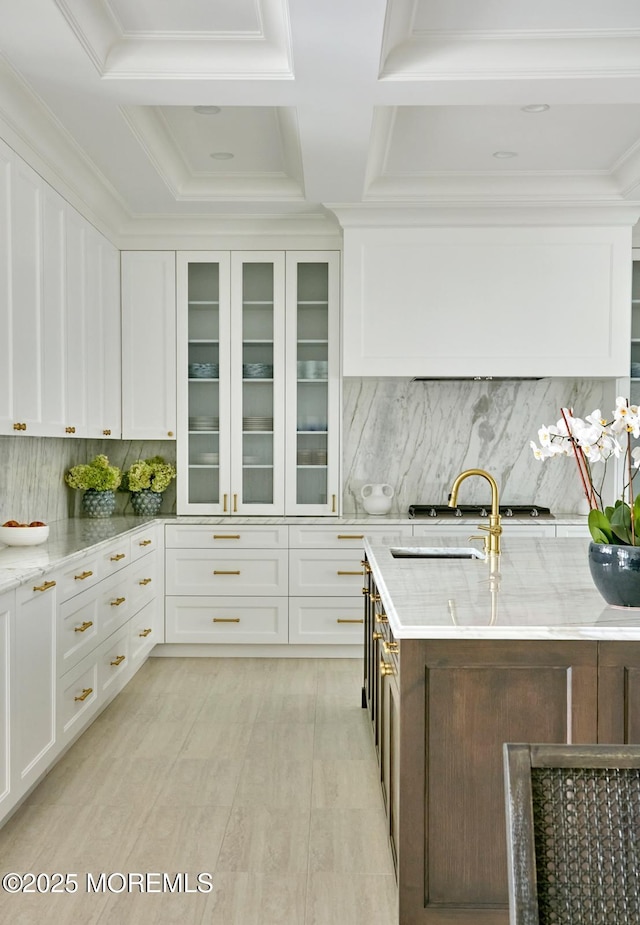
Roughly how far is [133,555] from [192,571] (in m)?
0.65

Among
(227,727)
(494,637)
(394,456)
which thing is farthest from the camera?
(394,456)

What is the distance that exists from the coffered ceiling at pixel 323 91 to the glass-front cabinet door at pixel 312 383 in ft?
2.16

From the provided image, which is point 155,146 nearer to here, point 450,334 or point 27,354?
point 27,354

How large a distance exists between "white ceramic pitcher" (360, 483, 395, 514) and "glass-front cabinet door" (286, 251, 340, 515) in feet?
0.68

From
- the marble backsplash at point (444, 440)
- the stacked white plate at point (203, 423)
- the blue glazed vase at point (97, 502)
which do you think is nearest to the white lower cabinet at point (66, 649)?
the blue glazed vase at point (97, 502)

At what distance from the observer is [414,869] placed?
2.00 meters

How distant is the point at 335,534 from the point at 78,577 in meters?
1.82

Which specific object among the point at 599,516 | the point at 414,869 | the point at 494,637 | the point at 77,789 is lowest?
the point at 77,789

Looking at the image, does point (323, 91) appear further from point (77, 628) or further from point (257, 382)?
point (77, 628)

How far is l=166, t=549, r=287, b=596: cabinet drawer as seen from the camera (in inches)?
189

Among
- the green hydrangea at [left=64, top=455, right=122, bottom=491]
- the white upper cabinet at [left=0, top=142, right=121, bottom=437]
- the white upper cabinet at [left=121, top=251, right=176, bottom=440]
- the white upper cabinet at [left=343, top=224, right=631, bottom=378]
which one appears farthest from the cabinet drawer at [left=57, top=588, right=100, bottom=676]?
the white upper cabinet at [left=343, top=224, right=631, bottom=378]

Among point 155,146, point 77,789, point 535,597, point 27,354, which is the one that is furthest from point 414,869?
point 155,146

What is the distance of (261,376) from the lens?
497 cm

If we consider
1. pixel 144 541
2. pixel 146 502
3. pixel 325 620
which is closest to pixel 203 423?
pixel 146 502
